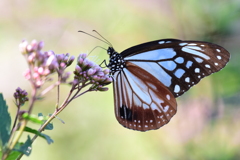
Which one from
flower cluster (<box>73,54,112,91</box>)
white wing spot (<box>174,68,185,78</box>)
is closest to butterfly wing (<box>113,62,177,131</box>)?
white wing spot (<box>174,68,185,78</box>)

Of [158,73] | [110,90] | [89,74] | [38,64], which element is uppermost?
[110,90]

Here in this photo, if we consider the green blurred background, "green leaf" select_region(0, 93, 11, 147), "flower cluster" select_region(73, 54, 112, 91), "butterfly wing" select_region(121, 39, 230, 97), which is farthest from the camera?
the green blurred background

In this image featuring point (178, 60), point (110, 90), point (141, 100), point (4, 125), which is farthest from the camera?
point (110, 90)

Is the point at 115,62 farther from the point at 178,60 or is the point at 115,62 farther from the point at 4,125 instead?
the point at 4,125

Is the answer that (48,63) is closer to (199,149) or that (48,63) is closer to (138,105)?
(138,105)

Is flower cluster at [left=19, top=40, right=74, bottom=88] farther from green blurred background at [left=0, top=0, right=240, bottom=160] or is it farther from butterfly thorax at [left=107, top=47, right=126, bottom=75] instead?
butterfly thorax at [left=107, top=47, right=126, bottom=75]

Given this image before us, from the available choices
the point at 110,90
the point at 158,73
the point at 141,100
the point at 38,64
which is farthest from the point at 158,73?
the point at 110,90
